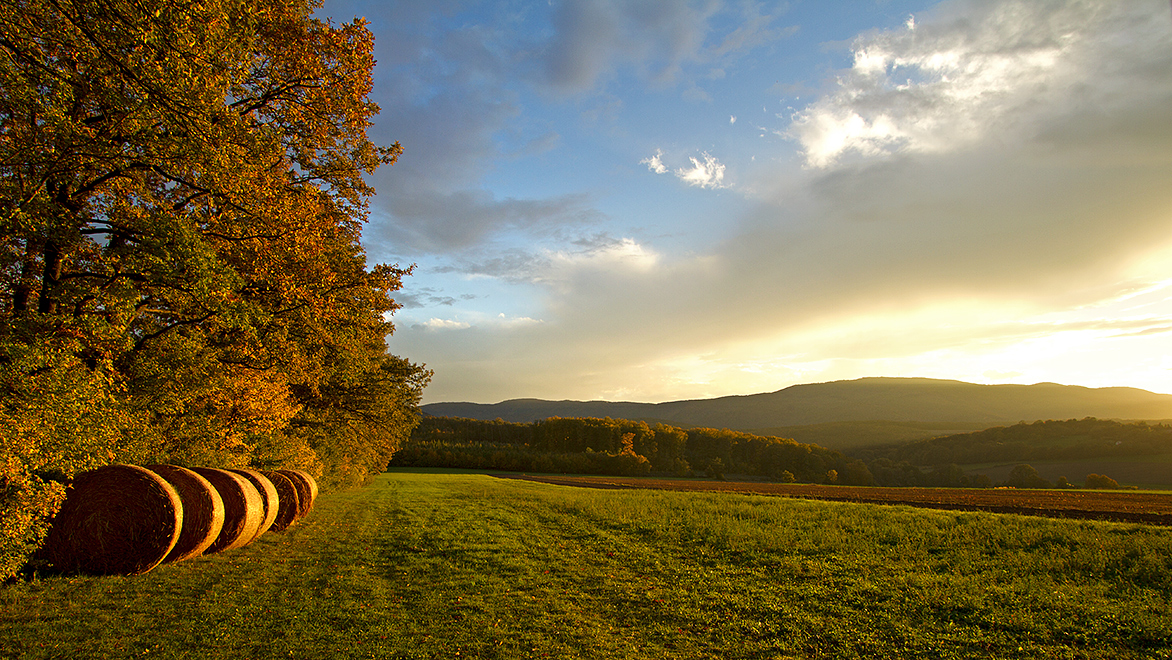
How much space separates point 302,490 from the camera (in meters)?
20.4

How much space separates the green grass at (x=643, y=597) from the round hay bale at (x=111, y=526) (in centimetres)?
45

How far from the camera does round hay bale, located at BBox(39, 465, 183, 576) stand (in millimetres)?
10906

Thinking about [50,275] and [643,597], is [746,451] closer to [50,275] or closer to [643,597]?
[643,597]

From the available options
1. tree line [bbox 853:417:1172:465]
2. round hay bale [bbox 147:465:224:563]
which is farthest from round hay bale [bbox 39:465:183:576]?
tree line [bbox 853:417:1172:465]

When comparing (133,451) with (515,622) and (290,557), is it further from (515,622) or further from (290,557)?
(515,622)

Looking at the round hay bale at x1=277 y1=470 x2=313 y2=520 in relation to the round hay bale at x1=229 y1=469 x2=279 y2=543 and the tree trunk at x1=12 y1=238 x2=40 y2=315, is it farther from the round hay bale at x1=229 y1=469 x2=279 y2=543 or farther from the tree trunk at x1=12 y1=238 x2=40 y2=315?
the tree trunk at x1=12 y1=238 x2=40 y2=315

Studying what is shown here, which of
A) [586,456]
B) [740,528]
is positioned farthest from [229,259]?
[586,456]

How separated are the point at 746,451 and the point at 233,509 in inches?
4598

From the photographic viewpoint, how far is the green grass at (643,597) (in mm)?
7863

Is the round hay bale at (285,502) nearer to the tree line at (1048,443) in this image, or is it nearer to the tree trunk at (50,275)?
the tree trunk at (50,275)

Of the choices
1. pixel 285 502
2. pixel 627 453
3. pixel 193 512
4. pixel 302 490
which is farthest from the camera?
pixel 627 453

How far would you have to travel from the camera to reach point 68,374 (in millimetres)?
9117

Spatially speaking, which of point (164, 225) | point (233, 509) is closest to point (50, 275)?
point (164, 225)

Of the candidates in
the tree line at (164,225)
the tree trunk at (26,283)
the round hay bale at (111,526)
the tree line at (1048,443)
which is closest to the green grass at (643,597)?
the round hay bale at (111,526)
